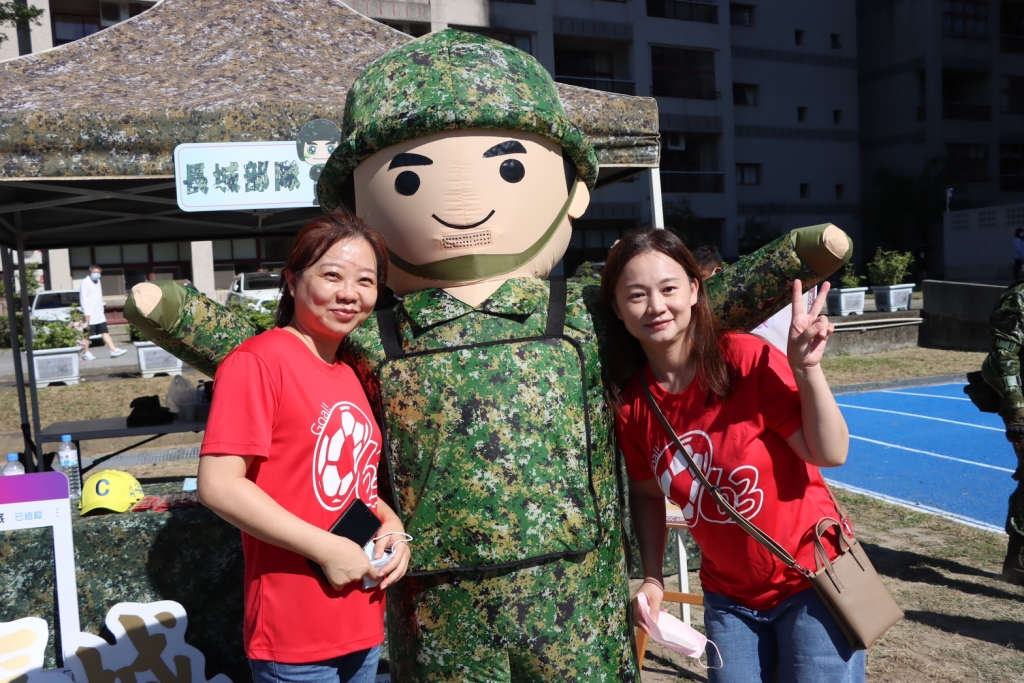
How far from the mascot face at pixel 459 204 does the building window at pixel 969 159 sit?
35.1 metres

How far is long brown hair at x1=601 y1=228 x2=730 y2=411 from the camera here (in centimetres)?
211

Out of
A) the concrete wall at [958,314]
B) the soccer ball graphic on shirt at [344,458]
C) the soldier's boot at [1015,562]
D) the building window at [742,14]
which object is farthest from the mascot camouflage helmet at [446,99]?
the building window at [742,14]

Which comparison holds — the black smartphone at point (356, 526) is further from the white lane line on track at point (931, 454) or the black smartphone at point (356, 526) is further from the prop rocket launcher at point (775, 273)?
the white lane line on track at point (931, 454)

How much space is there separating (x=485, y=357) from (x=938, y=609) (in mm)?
3371

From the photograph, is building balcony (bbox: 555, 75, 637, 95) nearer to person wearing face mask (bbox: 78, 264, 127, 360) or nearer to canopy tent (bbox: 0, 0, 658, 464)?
person wearing face mask (bbox: 78, 264, 127, 360)

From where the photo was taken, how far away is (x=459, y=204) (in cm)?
238

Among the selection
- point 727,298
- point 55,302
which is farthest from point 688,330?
point 55,302

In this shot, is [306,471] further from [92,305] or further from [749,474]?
[92,305]

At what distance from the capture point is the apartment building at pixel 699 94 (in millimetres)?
26297

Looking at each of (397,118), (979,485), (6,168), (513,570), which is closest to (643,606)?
(513,570)

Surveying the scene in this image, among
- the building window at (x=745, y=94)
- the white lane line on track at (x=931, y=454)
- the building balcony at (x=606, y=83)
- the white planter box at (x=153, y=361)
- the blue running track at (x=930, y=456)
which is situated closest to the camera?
the blue running track at (x=930, y=456)

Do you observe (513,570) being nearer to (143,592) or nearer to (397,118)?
(397,118)

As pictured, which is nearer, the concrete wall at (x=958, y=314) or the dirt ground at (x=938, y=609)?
the dirt ground at (x=938, y=609)

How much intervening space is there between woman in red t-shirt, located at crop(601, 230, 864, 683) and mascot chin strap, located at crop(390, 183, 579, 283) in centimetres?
35
